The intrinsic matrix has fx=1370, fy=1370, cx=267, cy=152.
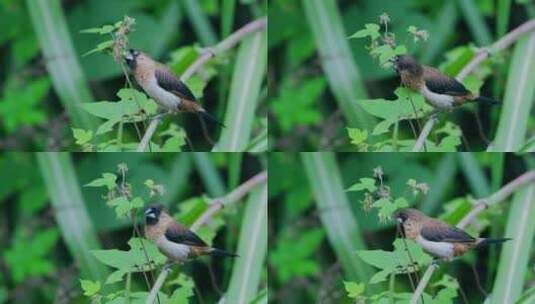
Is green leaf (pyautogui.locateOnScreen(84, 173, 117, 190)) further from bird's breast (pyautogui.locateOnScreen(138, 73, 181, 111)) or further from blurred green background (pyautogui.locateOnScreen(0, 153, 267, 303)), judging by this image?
bird's breast (pyautogui.locateOnScreen(138, 73, 181, 111))

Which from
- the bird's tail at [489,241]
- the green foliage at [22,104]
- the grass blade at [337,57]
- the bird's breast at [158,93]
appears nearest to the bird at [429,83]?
the grass blade at [337,57]

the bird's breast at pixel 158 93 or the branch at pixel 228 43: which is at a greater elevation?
the branch at pixel 228 43

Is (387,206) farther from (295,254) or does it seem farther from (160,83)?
(160,83)

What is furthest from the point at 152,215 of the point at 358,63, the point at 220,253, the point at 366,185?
the point at 358,63

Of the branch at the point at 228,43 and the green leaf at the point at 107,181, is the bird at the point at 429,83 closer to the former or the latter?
the branch at the point at 228,43

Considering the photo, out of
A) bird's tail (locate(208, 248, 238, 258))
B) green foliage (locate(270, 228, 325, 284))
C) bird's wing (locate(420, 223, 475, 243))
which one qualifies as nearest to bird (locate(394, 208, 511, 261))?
bird's wing (locate(420, 223, 475, 243))
